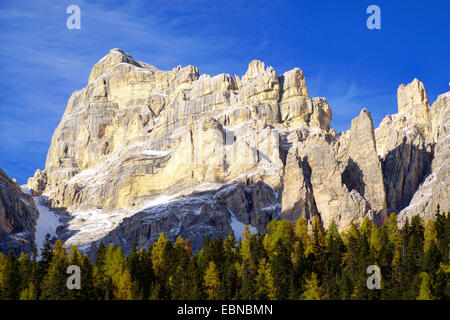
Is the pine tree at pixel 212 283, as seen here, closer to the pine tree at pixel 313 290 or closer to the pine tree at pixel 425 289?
the pine tree at pixel 313 290

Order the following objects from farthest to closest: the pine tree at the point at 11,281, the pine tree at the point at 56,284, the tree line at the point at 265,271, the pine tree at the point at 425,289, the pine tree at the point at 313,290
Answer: the pine tree at the point at 11,281
the tree line at the point at 265,271
the pine tree at the point at 56,284
the pine tree at the point at 313,290
the pine tree at the point at 425,289

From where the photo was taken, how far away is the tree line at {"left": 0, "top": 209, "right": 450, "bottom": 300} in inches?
4306

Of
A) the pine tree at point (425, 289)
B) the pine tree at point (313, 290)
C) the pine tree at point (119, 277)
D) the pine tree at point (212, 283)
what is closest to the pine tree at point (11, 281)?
the pine tree at point (119, 277)

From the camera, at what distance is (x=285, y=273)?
117 m

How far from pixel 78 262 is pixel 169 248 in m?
18.2

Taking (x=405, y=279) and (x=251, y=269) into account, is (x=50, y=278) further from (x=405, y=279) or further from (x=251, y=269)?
(x=405, y=279)

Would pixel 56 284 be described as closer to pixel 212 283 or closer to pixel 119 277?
pixel 119 277

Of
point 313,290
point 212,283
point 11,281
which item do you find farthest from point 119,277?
point 313,290

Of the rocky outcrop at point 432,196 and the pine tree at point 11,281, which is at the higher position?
the rocky outcrop at point 432,196

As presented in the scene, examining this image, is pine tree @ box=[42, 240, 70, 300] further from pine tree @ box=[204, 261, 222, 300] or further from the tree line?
pine tree @ box=[204, 261, 222, 300]

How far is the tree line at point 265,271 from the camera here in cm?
10938

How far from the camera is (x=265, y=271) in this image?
117375mm

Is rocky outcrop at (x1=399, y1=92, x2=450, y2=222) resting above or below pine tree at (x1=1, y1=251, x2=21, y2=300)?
above

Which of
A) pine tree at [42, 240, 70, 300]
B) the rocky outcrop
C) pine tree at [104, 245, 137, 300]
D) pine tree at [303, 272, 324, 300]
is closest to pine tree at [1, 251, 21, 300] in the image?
pine tree at [42, 240, 70, 300]
